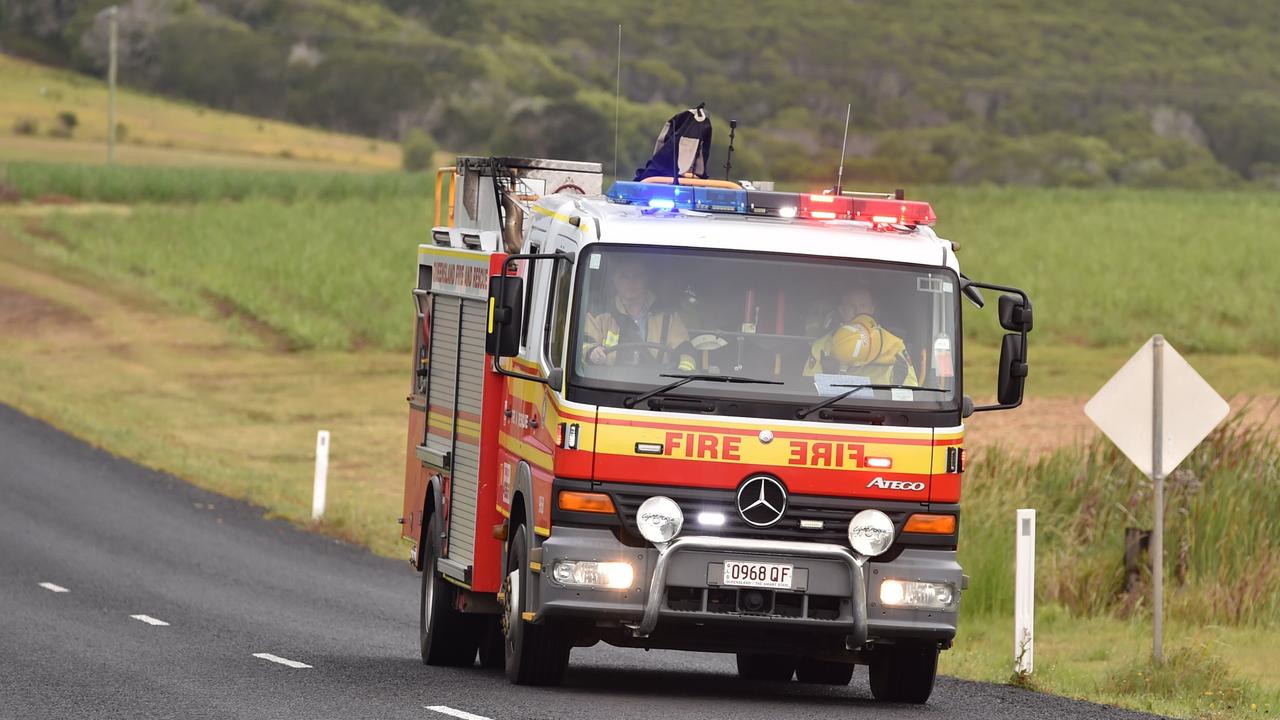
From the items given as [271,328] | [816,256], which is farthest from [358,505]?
[271,328]

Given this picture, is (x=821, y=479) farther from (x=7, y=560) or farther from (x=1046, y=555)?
(x=7, y=560)

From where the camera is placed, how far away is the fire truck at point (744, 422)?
1151cm

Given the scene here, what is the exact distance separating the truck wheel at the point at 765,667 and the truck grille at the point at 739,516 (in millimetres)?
3410

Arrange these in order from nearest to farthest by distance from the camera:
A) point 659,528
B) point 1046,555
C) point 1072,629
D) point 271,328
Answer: point 659,528 → point 1072,629 → point 1046,555 → point 271,328

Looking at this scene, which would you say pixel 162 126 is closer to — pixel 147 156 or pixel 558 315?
pixel 147 156

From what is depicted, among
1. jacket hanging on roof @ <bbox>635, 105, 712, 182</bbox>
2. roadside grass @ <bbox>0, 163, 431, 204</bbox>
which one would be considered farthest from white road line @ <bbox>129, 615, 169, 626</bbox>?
roadside grass @ <bbox>0, 163, 431, 204</bbox>

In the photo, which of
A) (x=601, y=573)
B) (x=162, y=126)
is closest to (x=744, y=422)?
(x=601, y=573)

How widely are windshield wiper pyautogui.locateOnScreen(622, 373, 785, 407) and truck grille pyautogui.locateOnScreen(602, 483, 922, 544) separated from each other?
0.46m

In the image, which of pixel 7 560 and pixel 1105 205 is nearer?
pixel 7 560

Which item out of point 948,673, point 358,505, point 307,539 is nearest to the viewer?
point 948,673

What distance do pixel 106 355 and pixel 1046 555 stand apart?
28793mm

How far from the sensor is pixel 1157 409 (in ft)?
46.8

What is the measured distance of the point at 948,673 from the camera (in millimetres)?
15391

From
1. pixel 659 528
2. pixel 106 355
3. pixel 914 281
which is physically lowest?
pixel 106 355
